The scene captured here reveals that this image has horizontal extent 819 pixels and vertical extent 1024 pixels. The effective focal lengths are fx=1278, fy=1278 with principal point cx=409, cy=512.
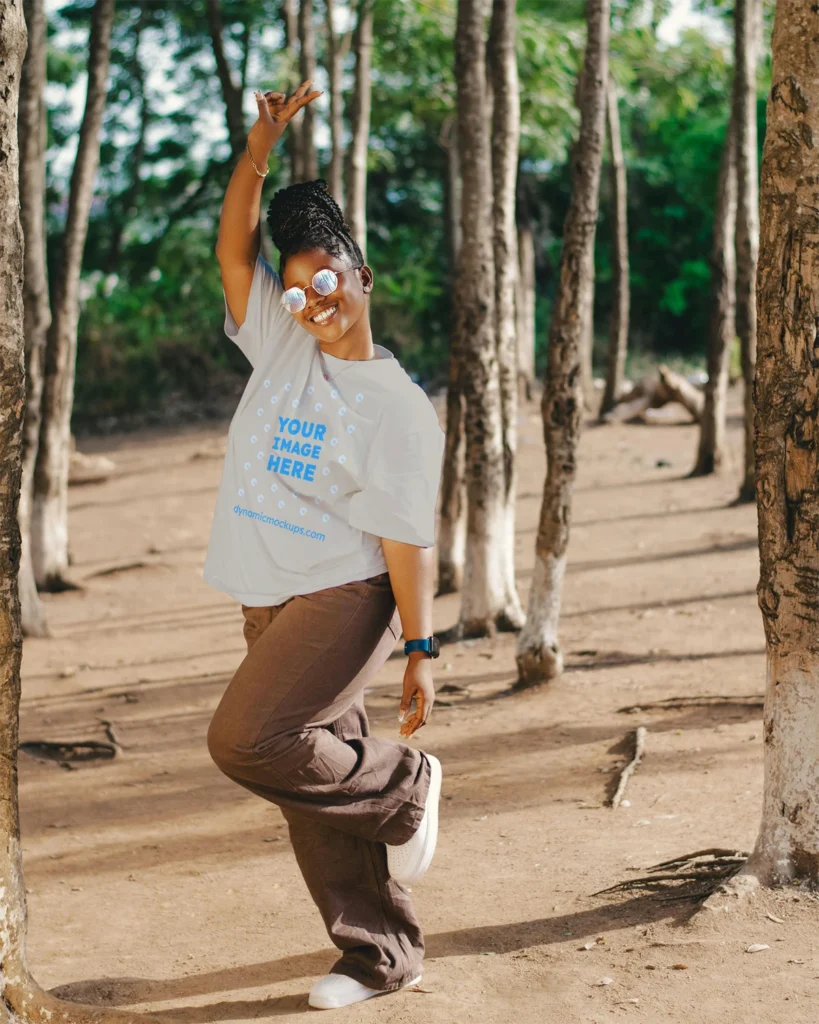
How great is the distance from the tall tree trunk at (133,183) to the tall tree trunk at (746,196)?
15420 mm

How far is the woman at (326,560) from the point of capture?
309cm

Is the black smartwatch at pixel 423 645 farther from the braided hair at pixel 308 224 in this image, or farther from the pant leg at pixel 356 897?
the braided hair at pixel 308 224

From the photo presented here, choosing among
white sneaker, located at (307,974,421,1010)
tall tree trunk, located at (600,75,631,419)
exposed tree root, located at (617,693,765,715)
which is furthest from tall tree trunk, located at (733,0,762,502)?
white sneaker, located at (307,974,421,1010)

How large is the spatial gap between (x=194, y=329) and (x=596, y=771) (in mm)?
18729

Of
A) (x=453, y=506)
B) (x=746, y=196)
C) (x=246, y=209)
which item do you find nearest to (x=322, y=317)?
(x=246, y=209)

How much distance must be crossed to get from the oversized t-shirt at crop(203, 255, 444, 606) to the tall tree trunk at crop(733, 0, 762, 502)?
9372 mm

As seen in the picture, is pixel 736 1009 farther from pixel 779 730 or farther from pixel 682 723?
pixel 682 723

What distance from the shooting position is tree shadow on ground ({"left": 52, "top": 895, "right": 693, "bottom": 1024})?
3443 millimetres

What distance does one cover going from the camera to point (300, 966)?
12.3 ft

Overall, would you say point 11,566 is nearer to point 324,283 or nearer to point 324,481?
point 324,481

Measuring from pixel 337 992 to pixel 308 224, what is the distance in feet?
6.53

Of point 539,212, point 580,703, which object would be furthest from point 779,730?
point 539,212

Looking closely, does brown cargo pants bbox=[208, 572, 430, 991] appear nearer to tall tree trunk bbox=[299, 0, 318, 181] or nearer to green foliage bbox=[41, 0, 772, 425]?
tall tree trunk bbox=[299, 0, 318, 181]

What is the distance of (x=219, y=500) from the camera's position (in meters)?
3.28
